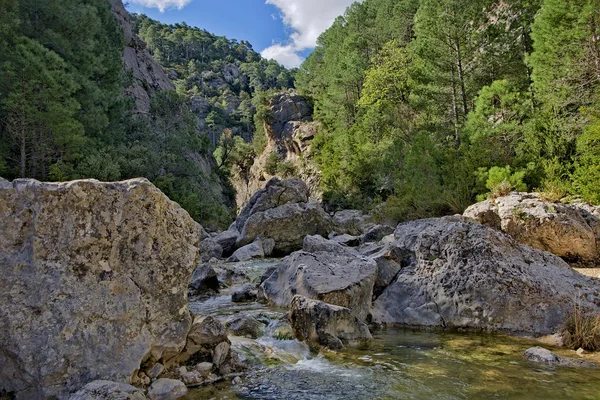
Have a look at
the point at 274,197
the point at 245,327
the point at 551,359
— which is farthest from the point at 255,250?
the point at 551,359

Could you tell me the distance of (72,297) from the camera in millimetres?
4461

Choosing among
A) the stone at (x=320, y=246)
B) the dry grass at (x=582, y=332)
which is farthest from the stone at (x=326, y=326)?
the stone at (x=320, y=246)

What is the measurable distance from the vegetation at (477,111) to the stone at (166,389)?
13737 mm

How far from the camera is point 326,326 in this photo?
641 centimetres

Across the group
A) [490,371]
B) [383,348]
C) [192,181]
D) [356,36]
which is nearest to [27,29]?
[192,181]

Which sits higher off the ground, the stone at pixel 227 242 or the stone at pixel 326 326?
the stone at pixel 227 242

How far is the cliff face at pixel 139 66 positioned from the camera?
4028 centimetres

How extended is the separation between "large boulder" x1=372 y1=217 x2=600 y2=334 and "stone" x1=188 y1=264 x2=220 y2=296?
202 inches

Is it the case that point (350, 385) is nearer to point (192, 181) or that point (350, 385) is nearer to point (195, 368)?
point (195, 368)

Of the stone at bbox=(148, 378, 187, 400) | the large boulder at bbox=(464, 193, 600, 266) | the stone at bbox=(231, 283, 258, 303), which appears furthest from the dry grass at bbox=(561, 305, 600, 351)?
the stone at bbox=(231, 283, 258, 303)

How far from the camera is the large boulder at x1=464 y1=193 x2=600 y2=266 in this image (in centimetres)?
1150

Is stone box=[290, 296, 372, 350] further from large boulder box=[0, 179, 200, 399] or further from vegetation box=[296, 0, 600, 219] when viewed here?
vegetation box=[296, 0, 600, 219]

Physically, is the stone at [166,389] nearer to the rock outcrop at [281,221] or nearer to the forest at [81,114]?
the forest at [81,114]

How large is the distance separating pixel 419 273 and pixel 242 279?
6.83 m
